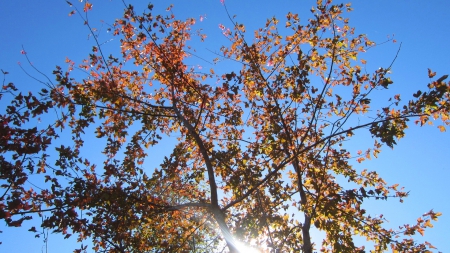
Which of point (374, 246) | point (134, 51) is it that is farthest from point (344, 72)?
point (134, 51)

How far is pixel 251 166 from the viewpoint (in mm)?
7840

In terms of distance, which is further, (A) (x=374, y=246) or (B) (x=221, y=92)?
(B) (x=221, y=92)

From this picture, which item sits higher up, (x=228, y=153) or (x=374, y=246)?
(x=228, y=153)

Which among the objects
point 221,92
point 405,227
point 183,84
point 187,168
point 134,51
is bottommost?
point 405,227

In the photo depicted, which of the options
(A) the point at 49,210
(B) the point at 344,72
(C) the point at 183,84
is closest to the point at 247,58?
(C) the point at 183,84

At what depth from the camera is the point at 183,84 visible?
8.69 metres

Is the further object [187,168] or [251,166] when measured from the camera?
[187,168]

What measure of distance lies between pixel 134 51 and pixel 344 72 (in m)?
6.18

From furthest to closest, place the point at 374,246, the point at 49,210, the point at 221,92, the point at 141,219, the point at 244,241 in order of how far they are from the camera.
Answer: the point at 221,92 < the point at 374,246 < the point at 244,241 < the point at 141,219 < the point at 49,210

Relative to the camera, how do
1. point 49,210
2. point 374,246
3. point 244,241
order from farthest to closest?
point 374,246, point 244,241, point 49,210

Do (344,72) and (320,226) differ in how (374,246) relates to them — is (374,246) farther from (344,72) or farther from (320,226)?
(344,72)

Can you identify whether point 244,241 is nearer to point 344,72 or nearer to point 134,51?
point 344,72

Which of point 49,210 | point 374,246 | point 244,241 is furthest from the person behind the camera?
point 374,246

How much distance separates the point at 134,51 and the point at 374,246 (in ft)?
29.4
